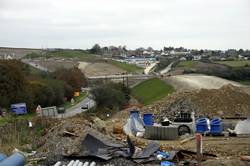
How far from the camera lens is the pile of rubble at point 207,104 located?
31484mm

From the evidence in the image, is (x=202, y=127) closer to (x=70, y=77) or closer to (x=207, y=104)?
(x=207, y=104)

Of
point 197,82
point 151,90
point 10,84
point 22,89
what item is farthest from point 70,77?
point 10,84

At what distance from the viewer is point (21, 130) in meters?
30.9

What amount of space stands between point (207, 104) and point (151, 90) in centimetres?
3754

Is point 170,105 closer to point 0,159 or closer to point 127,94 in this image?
point 0,159

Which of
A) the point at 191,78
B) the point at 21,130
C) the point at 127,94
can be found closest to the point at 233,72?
the point at 191,78

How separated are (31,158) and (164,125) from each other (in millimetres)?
9477

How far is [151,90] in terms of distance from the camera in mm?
70062

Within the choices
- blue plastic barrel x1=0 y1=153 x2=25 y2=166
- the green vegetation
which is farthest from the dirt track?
blue plastic barrel x1=0 y1=153 x2=25 y2=166

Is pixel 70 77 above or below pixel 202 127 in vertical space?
below

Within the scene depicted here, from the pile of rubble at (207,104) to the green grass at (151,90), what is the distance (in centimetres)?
2503

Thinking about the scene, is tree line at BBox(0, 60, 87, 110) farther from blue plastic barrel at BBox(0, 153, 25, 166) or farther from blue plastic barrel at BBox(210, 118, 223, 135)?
blue plastic barrel at BBox(0, 153, 25, 166)

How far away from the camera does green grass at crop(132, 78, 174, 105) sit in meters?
61.8

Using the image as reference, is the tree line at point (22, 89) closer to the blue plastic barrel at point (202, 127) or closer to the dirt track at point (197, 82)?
the dirt track at point (197, 82)
